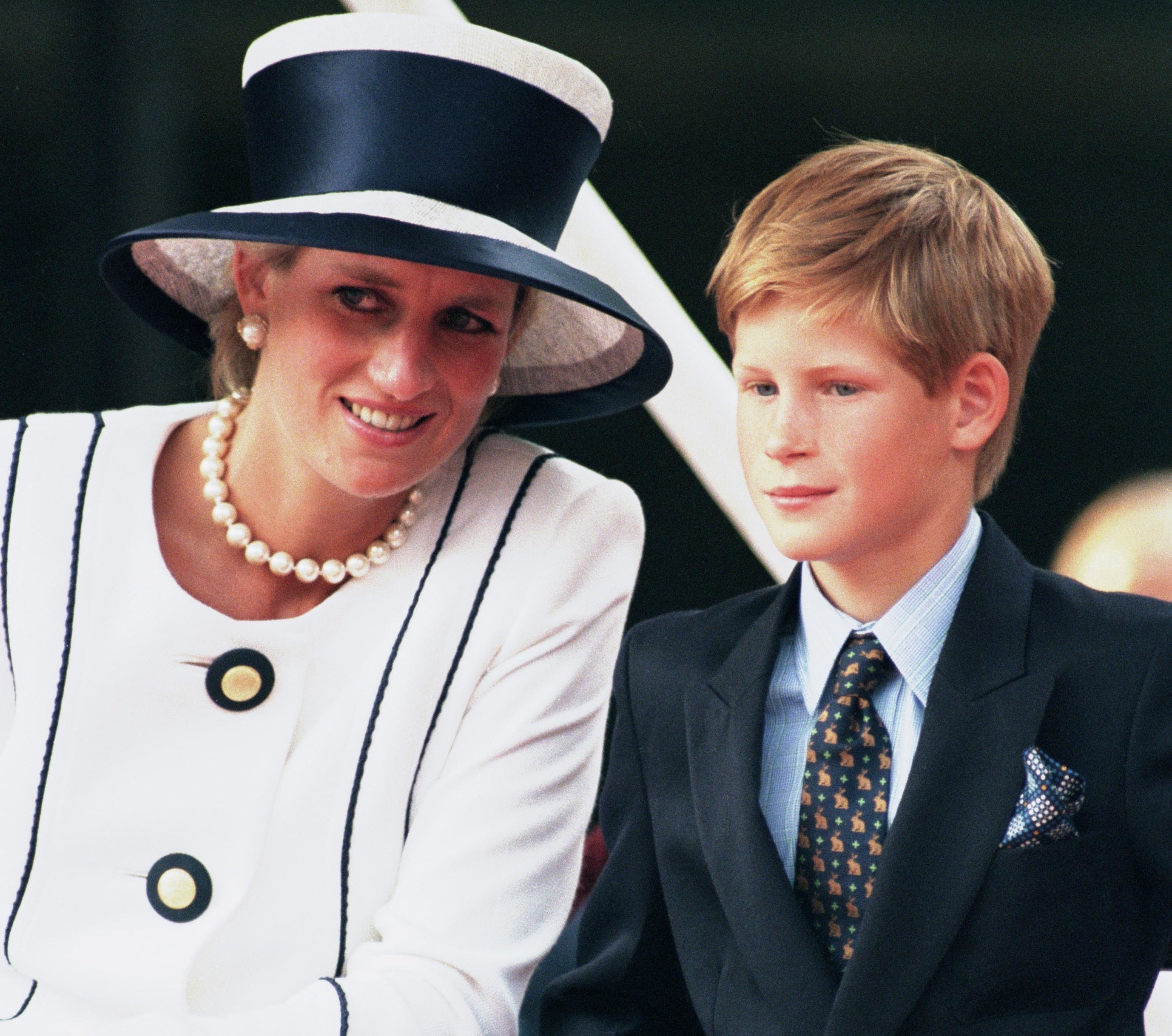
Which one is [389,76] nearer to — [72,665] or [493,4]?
[72,665]

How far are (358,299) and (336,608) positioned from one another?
0.36 meters

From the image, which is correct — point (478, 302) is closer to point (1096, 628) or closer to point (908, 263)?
point (908, 263)

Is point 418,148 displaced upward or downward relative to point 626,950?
upward

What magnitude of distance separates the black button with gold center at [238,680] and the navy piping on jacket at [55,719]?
158 mm

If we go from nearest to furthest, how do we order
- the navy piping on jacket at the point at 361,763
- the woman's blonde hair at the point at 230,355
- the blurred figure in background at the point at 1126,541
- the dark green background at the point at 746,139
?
1. the navy piping on jacket at the point at 361,763
2. the woman's blonde hair at the point at 230,355
3. the blurred figure in background at the point at 1126,541
4. the dark green background at the point at 746,139

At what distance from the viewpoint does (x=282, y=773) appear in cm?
186

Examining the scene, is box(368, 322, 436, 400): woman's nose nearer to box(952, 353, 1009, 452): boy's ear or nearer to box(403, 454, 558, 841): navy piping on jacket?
box(403, 454, 558, 841): navy piping on jacket

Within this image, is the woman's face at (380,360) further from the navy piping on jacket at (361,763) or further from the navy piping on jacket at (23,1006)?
the navy piping on jacket at (23,1006)

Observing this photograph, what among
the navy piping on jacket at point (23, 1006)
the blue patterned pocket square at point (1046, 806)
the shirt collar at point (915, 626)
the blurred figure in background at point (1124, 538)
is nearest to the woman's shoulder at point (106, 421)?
the navy piping on jacket at point (23, 1006)

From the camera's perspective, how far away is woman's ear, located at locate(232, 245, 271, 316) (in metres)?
1.88

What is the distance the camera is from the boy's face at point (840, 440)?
1.53 meters

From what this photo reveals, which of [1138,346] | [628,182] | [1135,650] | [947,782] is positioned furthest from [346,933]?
[1138,346]

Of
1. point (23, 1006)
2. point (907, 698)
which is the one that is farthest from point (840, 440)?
point (23, 1006)

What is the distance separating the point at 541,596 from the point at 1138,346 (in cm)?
182
